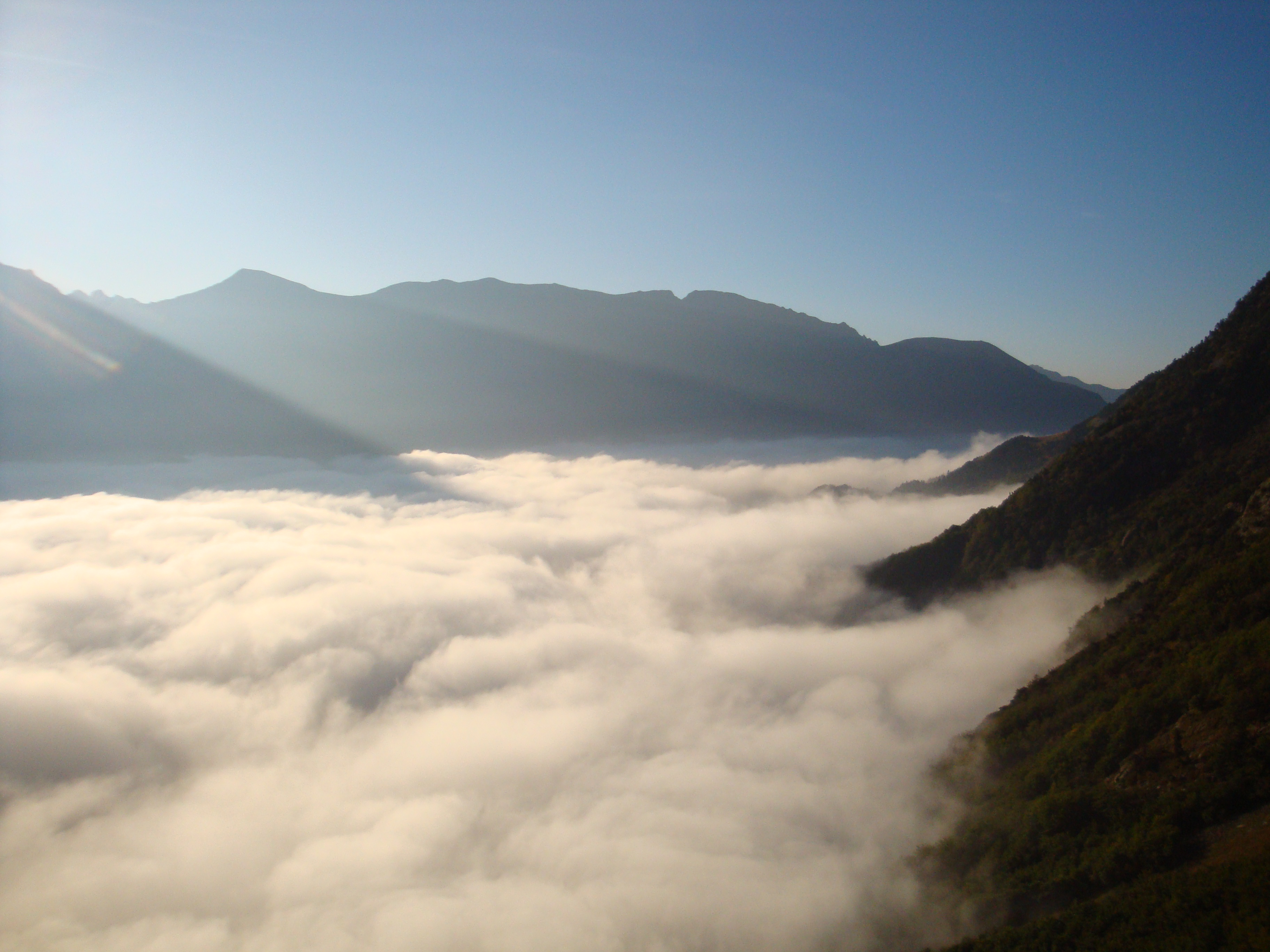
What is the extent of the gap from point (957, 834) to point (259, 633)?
105m

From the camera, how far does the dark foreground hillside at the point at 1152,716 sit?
14.1m

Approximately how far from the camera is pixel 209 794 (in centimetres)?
6994

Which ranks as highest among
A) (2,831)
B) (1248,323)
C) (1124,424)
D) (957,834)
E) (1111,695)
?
(1248,323)

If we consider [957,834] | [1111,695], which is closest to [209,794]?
[957,834]

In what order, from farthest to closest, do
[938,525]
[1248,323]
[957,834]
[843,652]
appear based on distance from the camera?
[938,525] < [843,652] < [1248,323] < [957,834]

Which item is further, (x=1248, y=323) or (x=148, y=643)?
(x=148, y=643)

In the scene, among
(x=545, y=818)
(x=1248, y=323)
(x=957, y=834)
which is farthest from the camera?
(x=545, y=818)

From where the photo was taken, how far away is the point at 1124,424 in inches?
1759

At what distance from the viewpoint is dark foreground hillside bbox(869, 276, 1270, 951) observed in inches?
555

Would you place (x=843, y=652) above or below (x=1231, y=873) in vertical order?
below

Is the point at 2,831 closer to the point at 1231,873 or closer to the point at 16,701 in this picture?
the point at 16,701

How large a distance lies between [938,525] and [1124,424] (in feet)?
152

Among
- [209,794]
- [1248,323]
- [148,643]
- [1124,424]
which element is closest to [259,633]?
[148,643]

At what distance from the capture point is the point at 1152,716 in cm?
1969
